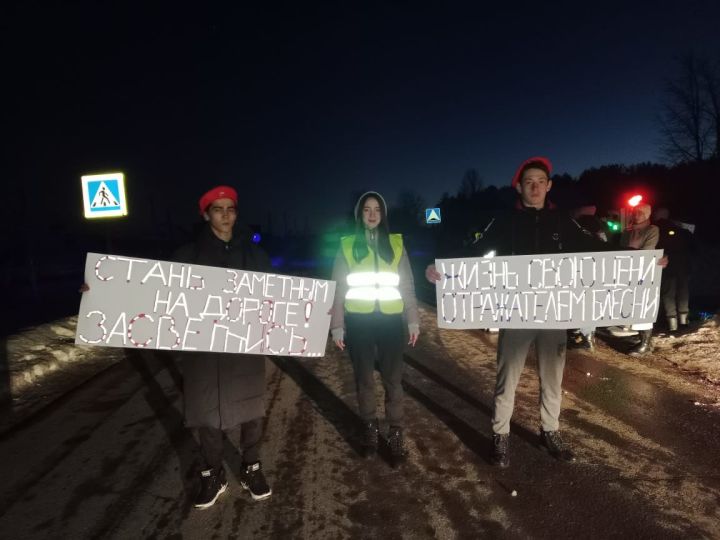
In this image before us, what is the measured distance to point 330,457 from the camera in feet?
11.9

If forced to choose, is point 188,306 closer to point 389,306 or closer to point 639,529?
point 389,306

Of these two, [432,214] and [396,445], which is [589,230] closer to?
[396,445]

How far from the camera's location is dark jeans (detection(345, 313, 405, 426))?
3.50 metres

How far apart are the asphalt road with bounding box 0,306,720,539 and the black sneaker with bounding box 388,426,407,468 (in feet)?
0.29

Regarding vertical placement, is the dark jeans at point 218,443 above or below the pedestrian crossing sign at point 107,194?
below

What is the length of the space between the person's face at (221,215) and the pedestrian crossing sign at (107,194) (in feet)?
20.2

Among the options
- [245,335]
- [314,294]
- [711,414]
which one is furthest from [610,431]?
[245,335]

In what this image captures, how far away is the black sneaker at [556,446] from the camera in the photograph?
3.46m

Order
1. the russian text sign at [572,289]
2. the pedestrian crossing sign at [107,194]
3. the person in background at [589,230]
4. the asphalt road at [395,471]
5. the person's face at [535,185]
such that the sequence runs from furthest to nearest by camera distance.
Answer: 1. the pedestrian crossing sign at [107,194]
2. the person in background at [589,230]
3. the russian text sign at [572,289]
4. the person's face at [535,185]
5. the asphalt road at [395,471]

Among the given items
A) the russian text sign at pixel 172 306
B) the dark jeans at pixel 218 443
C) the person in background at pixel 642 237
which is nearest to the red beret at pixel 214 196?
the russian text sign at pixel 172 306

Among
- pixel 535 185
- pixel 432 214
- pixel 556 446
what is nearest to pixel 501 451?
pixel 556 446

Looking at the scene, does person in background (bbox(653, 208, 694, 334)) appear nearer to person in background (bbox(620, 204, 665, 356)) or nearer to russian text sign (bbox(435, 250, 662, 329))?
person in background (bbox(620, 204, 665, 356))

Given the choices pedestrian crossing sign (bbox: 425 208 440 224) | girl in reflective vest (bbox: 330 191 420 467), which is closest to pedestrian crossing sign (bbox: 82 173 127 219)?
girl in reflective vest (bbox: 330 191 420 467)

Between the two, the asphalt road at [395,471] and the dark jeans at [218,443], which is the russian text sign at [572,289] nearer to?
the asphalt road at [395,471]
